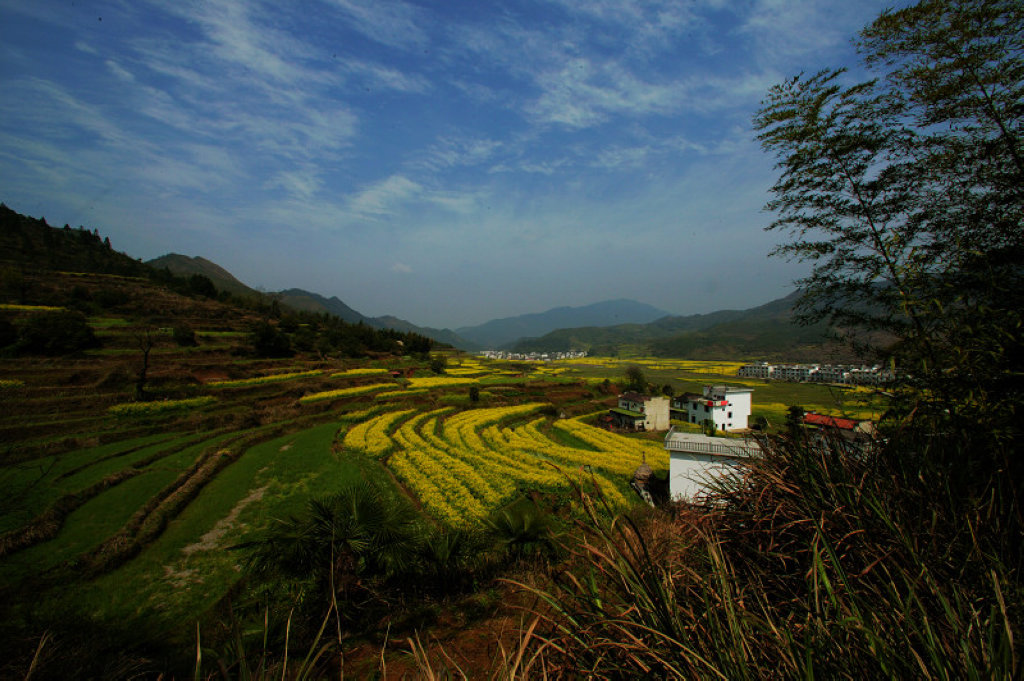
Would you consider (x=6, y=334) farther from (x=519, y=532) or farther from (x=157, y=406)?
(x=519, y=532)

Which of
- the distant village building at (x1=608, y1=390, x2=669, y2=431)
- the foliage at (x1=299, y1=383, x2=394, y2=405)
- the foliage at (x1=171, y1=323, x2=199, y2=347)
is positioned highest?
the foliage at (x1=171, y1=323, x2=199, y2=347)

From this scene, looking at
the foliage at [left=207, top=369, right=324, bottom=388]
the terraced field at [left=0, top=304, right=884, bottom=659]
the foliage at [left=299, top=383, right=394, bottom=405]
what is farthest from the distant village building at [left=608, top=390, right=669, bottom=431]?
the foliage at [left=207, top=369, right=324, bottom=388]

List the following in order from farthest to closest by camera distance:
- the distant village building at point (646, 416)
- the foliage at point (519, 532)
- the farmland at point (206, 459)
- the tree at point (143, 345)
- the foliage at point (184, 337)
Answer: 1. the distant village building at point (646, 416)
2. the foliage at point (184, 337)
3. the tree at point (143, 345)
4. the farmland at point (206, 459)
5. the foliage at point (519, 532)

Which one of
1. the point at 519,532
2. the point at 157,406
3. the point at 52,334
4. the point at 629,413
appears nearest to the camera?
the point at 519,532

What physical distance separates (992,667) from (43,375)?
39.9 meters

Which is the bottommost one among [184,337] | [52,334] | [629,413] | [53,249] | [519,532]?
[629,413]

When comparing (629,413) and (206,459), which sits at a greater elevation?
(206,459)

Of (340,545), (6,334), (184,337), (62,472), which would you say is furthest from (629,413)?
(6,334)

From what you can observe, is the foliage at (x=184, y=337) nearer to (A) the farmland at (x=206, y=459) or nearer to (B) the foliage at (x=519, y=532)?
(A) the farmland at (x=206, y=459)

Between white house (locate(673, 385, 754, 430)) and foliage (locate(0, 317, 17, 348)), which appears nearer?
foliage (locate(0, 317, 17, 348))

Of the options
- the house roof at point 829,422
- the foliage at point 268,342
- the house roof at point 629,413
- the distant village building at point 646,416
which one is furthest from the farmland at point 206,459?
the distant village building at point 646,416

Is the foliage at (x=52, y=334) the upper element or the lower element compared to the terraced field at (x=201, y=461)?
upper

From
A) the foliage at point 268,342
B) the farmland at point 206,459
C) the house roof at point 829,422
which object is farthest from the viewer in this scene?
the foliage at point 268,342

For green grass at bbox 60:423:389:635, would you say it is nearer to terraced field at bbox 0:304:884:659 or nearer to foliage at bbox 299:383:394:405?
terraced field at bbox 0:304:884:659
